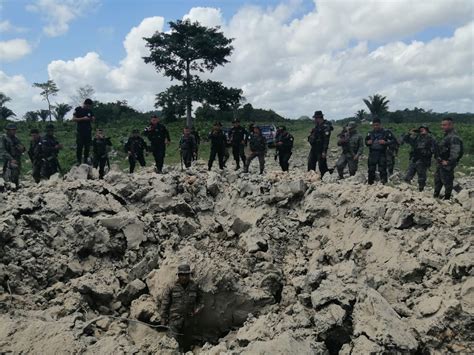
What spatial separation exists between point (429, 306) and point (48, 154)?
27.4 ft

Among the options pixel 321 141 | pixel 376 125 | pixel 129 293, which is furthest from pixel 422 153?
pixel 129 293

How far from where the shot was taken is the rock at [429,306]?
5035 mm

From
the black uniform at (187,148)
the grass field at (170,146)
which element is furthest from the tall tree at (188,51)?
the black uniform at (187,148)

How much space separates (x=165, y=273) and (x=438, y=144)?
5.85m

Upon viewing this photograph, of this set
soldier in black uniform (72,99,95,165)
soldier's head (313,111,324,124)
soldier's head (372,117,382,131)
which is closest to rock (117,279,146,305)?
soldier in black uniform (72,99,95,165)

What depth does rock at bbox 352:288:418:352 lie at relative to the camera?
176 inches

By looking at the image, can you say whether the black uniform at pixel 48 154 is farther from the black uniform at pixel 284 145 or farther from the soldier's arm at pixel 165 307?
the soldier's arm at pixel 165 307

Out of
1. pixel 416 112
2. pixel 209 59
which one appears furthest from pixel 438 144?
pixel 416 112

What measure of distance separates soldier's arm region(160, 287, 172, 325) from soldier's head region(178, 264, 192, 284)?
23 cm

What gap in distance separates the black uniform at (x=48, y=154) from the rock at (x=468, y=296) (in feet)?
28.0

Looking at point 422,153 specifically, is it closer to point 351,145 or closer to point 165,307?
point 351,145

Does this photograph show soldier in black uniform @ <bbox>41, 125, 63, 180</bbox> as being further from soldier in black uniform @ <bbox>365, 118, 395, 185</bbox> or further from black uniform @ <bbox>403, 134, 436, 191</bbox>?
black uniform @ <bbox>403, 134, 436, 191</bbox>

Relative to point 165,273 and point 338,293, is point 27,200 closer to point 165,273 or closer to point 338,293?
point 165,273

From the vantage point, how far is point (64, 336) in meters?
4.94
